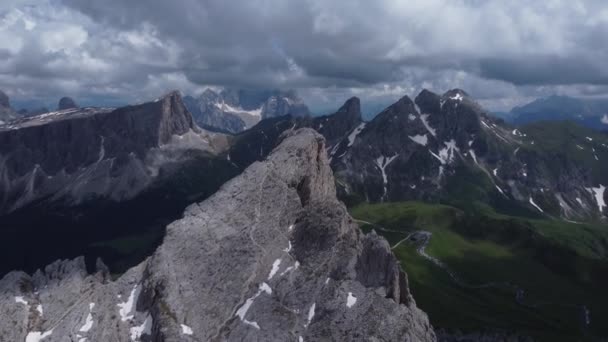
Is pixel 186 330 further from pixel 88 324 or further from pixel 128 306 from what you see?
pixel 88 324

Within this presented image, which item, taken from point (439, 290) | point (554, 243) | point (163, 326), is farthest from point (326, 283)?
point (554, 243)

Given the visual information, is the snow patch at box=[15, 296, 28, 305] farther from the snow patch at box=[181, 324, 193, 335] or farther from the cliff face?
the snow patch at box=[181, 324, 193, 335]

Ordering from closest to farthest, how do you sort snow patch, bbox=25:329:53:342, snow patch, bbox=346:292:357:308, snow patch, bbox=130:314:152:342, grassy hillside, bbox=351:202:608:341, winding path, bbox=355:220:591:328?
1. snow patch, bbox=346:292:357:308
2. snow patch, bbox=130:314:152:342
3. snow patch, bbox=25:329:53:342
4. grassy hillside, bbox=351:202:608:341
5. winding path, bbox=355:220:591:328

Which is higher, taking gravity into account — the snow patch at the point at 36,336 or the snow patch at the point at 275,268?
the snow patch at the point at 275,268

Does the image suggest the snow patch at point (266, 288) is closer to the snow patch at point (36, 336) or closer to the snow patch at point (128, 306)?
the snow patch at point (128, 306)

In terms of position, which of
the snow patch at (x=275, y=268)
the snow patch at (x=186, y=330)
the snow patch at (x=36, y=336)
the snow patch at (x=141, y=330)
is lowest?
the snow patch at (x=36, y=336)

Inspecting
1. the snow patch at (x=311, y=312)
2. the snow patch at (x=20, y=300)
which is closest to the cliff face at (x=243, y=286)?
the snow patch at (x=311, y=312)

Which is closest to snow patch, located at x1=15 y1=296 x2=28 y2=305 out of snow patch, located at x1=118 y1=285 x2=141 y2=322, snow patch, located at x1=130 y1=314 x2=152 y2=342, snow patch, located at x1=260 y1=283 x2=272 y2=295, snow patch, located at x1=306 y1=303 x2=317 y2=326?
snow patch, located at x1=118 y1=285 x2=141 y2=322

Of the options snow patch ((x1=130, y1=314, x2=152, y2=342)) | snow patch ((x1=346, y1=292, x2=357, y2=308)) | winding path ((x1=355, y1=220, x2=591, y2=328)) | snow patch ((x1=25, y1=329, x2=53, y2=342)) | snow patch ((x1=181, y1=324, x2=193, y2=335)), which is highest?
snow patch ((x1=346, y1=292, x2=357, y2=308))
